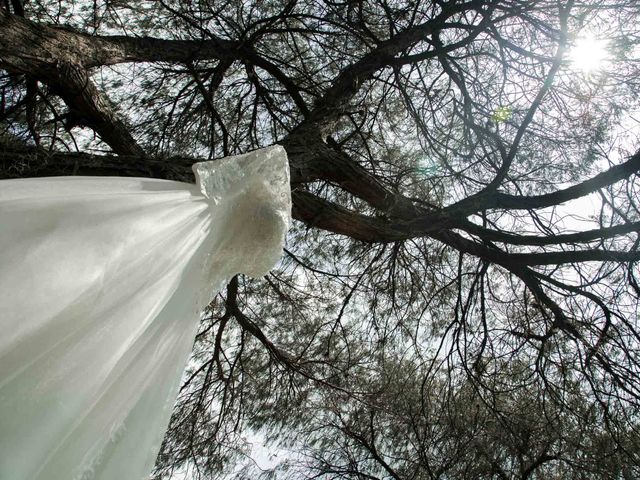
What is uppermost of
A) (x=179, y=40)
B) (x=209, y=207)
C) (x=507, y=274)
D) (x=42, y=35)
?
(x=179, y=40)

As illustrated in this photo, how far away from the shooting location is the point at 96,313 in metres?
0.71

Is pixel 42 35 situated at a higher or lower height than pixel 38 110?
higher

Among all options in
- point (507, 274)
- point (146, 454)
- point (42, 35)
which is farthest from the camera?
point (507, 274)

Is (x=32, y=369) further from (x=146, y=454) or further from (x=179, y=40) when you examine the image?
(x=179, y=40)

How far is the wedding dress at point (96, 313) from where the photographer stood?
2.04 feet

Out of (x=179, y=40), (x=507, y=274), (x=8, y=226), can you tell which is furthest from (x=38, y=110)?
(x=507, y=274)

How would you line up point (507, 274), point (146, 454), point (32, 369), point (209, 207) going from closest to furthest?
point (32, 369)
point (146, 454)
point (209, 207)
point (507, 274)

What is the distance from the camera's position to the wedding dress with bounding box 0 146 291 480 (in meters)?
0.62

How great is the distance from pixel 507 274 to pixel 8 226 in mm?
2535

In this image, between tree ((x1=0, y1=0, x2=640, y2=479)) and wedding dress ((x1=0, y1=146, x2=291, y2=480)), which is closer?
wedding dress ((x1=0, y1=146, x2=291, y2=480))

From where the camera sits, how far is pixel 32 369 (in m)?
0.64

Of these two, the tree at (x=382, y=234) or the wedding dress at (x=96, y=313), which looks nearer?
the wedding dress at (x=96, y=313)

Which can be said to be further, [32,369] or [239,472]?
[239,472]

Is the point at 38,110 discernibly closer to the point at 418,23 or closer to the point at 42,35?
the point at 42,35
